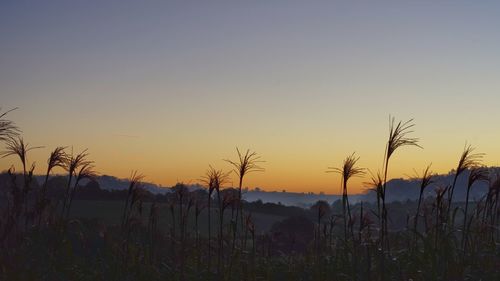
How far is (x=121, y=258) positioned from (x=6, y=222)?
7.91 ft

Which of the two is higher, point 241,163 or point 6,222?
point 241,163

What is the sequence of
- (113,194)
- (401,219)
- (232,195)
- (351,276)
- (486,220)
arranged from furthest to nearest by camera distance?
(401,219) < (113,194) < (486,220) < (232,195) < (351,276)

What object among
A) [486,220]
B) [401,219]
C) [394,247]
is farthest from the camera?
[401,219]

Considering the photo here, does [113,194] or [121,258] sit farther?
[113,194]

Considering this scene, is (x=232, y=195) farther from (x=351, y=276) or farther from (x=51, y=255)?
(x=51, y=255)

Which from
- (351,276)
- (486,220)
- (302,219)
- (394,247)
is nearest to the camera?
(351,276)

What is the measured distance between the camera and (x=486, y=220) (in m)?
12.1

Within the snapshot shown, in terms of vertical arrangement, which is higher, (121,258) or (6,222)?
(6,222)

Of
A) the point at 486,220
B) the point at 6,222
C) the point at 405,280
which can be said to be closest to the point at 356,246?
the point at 405,280

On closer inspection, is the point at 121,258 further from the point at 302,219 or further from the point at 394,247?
the point at 302,219

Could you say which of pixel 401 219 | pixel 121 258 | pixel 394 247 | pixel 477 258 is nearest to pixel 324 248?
pixel 394 247

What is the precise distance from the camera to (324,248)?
1365cm

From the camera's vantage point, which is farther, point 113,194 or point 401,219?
point 401,219

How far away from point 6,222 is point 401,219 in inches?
2813
